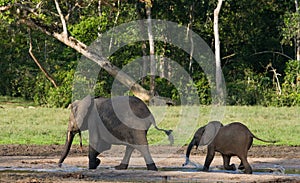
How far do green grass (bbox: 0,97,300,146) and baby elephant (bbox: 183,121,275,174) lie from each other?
6223mm

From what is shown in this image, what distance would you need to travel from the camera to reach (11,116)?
966 inches

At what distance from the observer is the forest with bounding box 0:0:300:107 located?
32.4m

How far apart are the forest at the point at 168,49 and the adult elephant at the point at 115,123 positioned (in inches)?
666

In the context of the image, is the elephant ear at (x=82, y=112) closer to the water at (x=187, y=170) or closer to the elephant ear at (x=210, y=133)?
the water at (x=187, y=170)

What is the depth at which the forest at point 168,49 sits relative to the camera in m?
32.4

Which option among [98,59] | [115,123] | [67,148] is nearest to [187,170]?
[115,123]

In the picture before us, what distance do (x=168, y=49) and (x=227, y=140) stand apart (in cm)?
2484

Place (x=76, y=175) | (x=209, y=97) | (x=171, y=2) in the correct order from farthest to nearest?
(x=171, y=2)
(x=209, y=97)
(x=76, y=175)

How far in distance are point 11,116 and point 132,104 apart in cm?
1230

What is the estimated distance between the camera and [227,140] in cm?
1331

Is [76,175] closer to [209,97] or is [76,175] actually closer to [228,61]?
[209,97]

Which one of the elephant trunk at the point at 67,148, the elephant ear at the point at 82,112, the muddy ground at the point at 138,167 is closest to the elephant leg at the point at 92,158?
the muddy ground at the point at 138,167

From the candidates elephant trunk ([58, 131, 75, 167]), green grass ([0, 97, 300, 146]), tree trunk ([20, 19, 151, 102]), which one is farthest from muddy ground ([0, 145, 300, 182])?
tree trunk ([20, 19, 151, 102])

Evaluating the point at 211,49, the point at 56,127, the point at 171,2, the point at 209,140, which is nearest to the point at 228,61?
the point at 211,49
